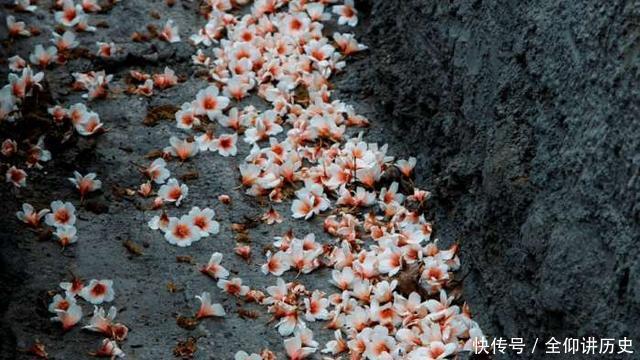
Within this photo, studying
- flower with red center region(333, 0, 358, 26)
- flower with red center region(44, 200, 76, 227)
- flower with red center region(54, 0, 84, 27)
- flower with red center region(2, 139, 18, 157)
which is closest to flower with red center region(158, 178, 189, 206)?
flower with red center region(44, 200, 76, 227)

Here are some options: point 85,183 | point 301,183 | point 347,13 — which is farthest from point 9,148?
point 347,13

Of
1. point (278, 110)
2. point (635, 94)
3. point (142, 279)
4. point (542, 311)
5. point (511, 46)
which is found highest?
point (635, 94)

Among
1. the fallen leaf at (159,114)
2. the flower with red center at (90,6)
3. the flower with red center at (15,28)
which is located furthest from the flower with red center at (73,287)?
the flower with red center at (90,6)

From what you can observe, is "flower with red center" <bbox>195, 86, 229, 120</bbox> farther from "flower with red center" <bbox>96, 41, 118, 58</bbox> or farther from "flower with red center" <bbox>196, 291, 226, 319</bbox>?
"flower with red center" <bbox>196, 291, 226, 319</bbox>

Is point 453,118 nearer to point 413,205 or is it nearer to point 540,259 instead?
point 413,205

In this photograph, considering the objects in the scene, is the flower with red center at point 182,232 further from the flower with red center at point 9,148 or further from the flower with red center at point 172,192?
the flower with red center at point 9,148

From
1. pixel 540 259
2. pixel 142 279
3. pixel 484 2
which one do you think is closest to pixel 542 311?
pixel 540 259
